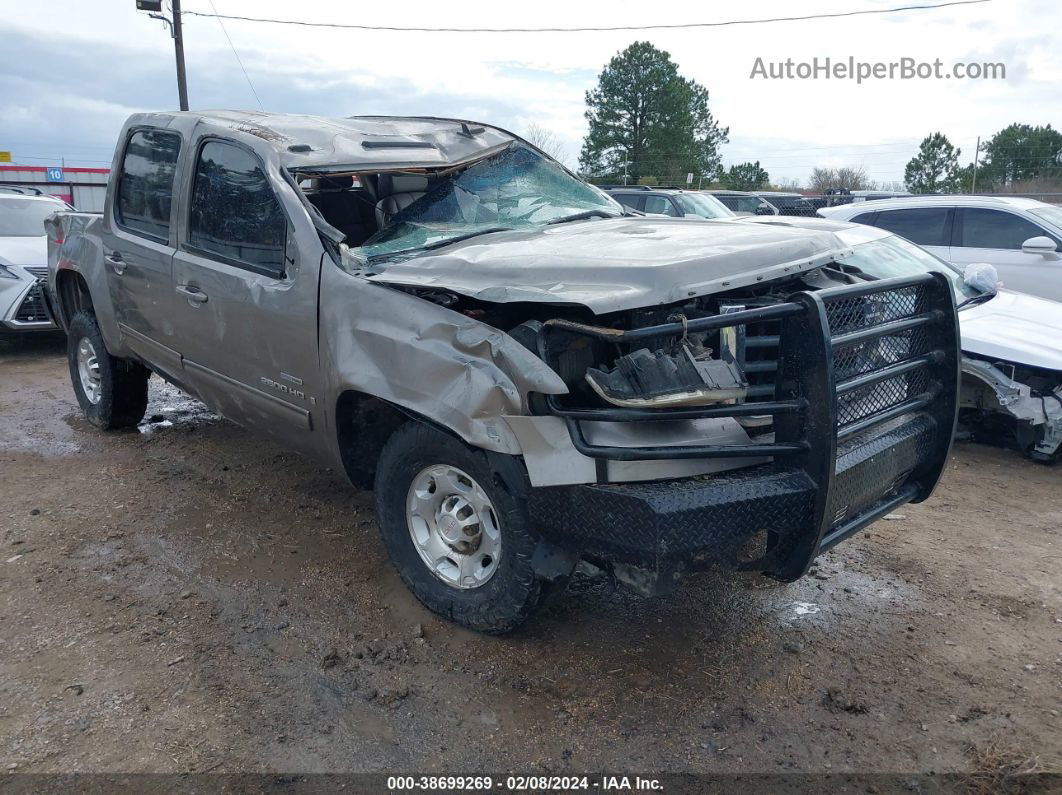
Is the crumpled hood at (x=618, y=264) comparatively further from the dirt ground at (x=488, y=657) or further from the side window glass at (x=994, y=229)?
the side window glass at (x=994, y=229)

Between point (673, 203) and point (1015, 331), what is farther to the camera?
point (673, 203)

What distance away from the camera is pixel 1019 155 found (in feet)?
122

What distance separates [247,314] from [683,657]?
2.47 meters

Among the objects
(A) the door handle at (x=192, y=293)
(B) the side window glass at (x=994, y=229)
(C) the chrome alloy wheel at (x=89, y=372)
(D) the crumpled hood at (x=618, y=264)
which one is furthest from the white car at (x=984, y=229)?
(C) the chrome alloy wheel at (x=89, y=372)

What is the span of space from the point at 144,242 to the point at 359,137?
1.49m

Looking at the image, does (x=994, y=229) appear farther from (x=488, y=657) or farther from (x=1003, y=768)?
(x=488, y=657)

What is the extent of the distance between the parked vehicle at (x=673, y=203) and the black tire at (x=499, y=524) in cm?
1086

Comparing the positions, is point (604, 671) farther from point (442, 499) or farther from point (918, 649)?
point (918, 649)

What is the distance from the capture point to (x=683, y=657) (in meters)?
3.24

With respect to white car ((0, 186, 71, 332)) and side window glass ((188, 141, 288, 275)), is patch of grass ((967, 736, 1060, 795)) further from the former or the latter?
white car ((0, 186, 71, 332))

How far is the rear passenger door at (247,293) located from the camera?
365cm

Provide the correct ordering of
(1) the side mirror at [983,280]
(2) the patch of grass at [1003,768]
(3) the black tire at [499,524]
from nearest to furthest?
(2) the patch of grass at [1003,768] < (3) the black tire at [499,524] < (1) the side mirror at [983,280]

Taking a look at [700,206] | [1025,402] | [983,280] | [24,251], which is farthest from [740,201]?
[1025,402]

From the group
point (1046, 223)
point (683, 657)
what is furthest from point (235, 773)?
point (1046, 223)
